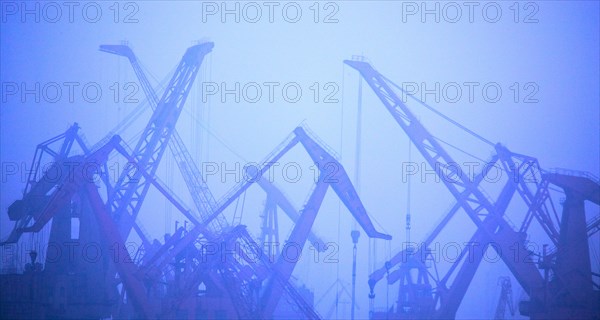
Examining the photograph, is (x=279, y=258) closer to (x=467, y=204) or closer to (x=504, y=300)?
(x=467, y=204)

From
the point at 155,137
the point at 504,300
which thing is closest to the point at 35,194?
the point at 155,137

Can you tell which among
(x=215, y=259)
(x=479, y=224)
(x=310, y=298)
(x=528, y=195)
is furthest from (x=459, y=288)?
(x=310, y=298)

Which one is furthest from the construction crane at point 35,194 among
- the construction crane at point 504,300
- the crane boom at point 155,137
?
the construction crane at point 504,300

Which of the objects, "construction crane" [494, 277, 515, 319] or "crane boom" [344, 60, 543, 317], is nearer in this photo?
"crane boom" [344, 60, 543, 317]

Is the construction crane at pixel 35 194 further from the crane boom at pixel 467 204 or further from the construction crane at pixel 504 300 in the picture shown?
the construction crane at pixel 504 300

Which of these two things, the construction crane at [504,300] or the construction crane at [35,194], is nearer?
the construction crane at [35,194]

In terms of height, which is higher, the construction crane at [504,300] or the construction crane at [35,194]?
the construction crane at [35,194]

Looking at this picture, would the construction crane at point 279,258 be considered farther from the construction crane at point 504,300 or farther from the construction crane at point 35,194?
the construction crane at point 504,300

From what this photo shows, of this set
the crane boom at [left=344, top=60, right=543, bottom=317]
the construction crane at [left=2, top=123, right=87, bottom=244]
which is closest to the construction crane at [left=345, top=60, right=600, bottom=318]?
the crane boom at [left=344, top=60, right=543, bottom=317]

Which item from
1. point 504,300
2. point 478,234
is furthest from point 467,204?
point 504,300

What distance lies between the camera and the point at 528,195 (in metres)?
35.3

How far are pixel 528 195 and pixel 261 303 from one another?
51.0 ft

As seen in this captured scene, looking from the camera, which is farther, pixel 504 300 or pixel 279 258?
pixel 504 300

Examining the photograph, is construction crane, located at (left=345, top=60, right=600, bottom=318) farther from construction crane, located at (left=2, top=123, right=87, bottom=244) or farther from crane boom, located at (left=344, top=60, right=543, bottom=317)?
construction crane, located at (left=2, top=123, right=87, bottom=244)
